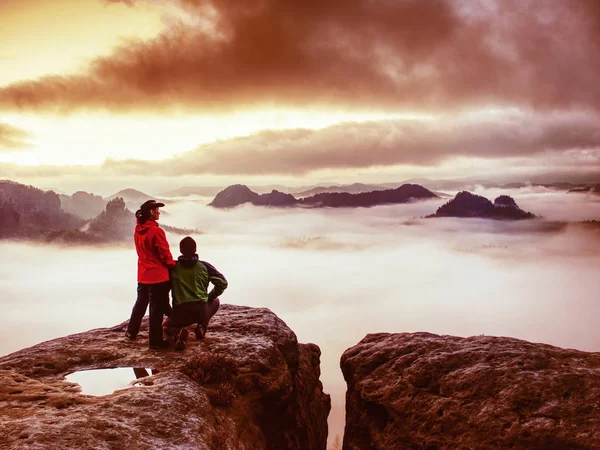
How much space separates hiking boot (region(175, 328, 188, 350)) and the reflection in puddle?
4.63ft

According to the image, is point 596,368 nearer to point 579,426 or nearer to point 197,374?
point 579,426

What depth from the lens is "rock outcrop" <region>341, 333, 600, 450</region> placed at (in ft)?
41.4

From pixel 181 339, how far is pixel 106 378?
262cm

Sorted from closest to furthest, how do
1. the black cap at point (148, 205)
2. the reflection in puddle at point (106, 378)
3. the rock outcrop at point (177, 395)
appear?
the rock outcrop at point (177, 395)
the reflection in puddle at point (106, 378)
the black cap at point (148, 205)

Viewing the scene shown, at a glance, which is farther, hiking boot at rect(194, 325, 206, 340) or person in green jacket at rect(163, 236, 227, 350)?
hiking boot at rect(194, 325, 206, 340)

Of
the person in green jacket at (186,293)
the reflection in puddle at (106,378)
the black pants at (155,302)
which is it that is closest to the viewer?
the reflection in puddle at (106,378)

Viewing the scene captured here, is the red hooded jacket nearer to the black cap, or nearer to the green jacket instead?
the green jacket

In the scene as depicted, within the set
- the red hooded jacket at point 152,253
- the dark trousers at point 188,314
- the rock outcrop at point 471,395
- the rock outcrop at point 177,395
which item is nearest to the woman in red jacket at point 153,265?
the red hooded jacket at point 152,253

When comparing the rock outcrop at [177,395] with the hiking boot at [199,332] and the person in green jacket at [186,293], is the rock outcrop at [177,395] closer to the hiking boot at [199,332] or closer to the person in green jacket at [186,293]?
the hiking boot at [199,332]

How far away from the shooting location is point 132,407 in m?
11.0

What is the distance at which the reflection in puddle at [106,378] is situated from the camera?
492 inches

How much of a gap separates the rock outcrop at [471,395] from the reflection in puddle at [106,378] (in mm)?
9154

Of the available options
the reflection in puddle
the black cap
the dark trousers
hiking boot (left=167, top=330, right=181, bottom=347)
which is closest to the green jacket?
the dark trousers

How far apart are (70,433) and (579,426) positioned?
13.1 m
